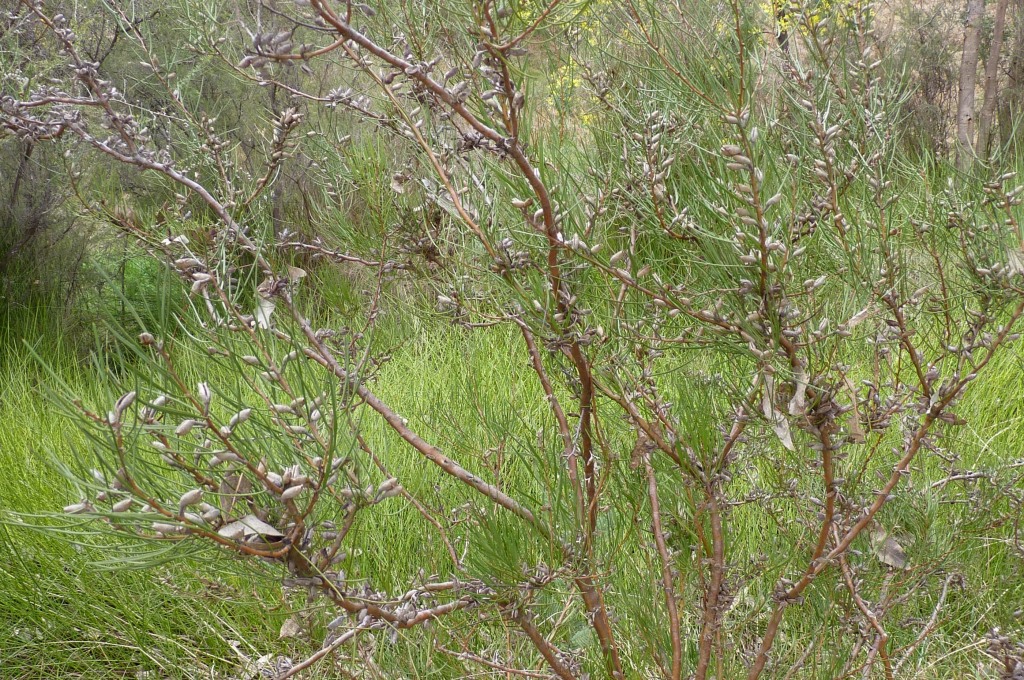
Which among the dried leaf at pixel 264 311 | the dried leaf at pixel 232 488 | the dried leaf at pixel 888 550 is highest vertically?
the dried leaf at pixel 264 311

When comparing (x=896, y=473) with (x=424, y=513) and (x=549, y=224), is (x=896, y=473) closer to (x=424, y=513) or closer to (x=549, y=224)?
(x=549, y=224)

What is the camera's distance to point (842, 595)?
1.36 meters

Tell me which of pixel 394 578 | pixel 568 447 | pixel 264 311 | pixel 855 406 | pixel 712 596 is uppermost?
pixel 264 311

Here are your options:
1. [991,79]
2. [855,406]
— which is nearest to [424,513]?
[855,406]

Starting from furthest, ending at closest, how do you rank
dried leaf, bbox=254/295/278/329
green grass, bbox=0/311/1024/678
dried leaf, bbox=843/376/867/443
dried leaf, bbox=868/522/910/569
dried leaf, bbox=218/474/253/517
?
green grass, bbox=0/311/1024/678 → dried leaf, bbox=868/522/910/569 → dried leaf, bbox=843/376/867/443 → dried leaf, bbox=254/295/278/329 → dried leaf, bbox=218/474/253/517

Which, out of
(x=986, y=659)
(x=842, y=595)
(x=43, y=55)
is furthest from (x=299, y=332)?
(x=43, y=55)

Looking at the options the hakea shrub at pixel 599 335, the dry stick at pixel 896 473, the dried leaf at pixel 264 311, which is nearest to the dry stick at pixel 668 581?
the hakea shrub at pixel 599 335

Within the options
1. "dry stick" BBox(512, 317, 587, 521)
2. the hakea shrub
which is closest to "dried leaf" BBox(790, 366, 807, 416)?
the hakea shrub

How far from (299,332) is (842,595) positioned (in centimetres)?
98

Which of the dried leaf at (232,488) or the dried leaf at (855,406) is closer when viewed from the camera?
the dried leaf at (232,488)

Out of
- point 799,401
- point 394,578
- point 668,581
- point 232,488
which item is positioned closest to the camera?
point 232,488

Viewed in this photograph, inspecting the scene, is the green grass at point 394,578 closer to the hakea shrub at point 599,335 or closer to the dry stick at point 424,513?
the hakea shrub at point 599,335

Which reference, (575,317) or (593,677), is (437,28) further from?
(593,677)

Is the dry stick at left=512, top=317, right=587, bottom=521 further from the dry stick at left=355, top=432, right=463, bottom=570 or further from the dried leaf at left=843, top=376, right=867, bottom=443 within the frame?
the dried leaf at left=843, top=376, right=867, bottom=443
